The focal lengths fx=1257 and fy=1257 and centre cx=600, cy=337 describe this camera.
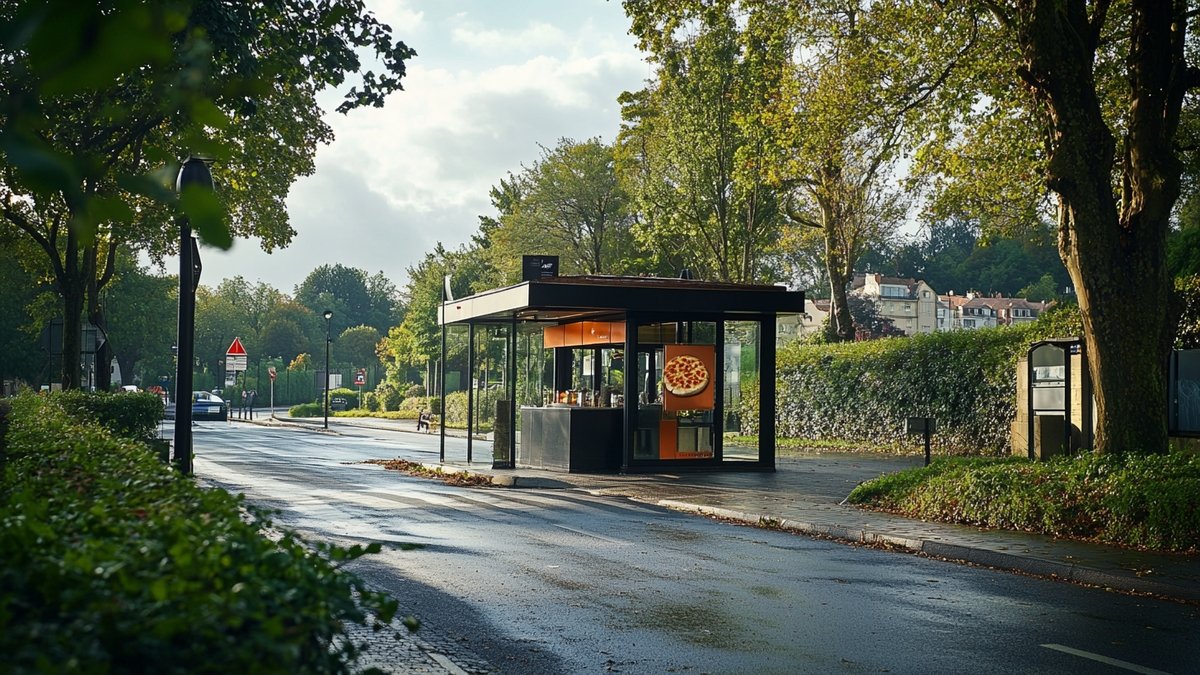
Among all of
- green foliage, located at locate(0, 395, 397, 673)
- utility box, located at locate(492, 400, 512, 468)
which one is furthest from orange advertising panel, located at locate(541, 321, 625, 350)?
green foliage, located at locate(0, 395, 397, 673)

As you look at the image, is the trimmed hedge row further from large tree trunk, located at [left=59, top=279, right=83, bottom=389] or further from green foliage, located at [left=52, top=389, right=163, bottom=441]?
large tree trunk, located at [left=59, top=279, right=83, bottom=389]

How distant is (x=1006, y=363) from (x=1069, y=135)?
1324cm

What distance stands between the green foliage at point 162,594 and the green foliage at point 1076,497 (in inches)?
425

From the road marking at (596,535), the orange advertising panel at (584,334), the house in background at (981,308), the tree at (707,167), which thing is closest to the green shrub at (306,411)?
the tree at (707,167)

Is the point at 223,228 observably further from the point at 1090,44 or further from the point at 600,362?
the point at 600,362

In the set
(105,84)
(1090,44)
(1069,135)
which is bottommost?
(105,84)

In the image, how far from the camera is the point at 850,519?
15.7m

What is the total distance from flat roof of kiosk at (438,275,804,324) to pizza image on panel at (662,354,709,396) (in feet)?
3.19

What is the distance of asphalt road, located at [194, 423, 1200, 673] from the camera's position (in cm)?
777

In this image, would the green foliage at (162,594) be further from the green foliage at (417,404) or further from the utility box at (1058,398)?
the green foliage at (417,404)

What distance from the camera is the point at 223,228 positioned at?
2.13 metres

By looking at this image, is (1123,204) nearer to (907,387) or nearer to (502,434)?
(502,434)

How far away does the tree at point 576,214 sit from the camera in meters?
58.0

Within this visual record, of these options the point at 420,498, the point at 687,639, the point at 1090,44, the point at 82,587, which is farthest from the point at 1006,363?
the point at 82,587
